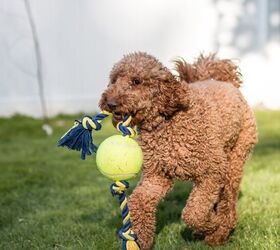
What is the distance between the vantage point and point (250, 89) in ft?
39.8

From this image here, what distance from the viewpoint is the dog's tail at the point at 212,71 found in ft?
16.6

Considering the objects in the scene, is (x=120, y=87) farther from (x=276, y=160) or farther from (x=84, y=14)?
(x=84, y=14)

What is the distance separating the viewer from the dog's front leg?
3.97m

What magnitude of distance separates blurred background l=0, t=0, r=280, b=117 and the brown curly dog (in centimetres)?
767

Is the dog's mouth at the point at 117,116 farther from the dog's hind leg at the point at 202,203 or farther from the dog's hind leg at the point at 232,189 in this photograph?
the dog's hind leg at the point at 232,189

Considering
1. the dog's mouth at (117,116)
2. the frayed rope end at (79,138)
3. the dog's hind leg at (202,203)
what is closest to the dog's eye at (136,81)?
the dog's mouth at (117,116)

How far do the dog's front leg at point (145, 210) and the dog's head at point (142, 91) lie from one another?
1.48 ft

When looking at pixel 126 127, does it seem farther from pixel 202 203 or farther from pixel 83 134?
pixel 202 203

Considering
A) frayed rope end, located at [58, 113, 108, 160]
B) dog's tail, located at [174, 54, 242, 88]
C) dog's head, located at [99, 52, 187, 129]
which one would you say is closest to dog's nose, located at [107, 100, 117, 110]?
dog's head, located at [99, 52, 187, 129]

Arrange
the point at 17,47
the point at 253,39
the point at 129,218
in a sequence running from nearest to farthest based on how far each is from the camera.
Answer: the point at 129,218
the point at 17,47
the point at 253,39

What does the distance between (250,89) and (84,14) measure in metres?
Result: 3.39

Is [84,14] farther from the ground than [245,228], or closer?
farther from the ground

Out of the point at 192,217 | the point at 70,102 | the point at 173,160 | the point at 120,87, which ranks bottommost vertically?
the point at 70,102

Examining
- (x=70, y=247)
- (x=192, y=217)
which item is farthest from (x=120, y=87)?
(x=70, y=247)
